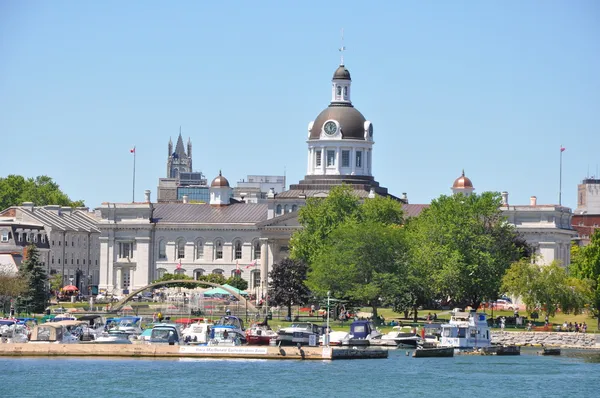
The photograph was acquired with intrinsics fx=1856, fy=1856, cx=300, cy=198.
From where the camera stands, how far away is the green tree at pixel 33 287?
150125 millimetres

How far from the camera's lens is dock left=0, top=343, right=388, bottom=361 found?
112m

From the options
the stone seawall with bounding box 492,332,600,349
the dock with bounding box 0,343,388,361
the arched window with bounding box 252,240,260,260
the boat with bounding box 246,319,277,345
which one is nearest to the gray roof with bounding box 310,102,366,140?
the arched window with bounding box 252,240,260,260

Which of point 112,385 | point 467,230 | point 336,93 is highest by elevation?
point 336,93

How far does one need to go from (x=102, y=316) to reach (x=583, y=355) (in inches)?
1511

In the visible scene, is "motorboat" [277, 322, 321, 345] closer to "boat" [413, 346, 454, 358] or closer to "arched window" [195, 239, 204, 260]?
"boat" [413, 346, 454, 358]

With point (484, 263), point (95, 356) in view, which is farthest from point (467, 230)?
point (95, 356)

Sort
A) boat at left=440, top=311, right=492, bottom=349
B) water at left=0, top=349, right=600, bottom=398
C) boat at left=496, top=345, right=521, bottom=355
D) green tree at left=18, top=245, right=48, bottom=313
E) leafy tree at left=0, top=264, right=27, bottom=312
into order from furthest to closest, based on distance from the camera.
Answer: green tree at left=18, top=245, right=48, bottom=313, leafy tree at left=0, top=264, right=27, bottom=312, boat at left=440, top=311, right=492, bottom=349, boat at left=496, top=345, right=521, bottom=355, water at left=0, top=349, right=600, bottom=398

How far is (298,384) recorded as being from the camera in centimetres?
10175

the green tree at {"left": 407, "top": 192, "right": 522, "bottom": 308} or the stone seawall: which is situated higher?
the green tree at {"left": 407, "top": 192, "right": 522, "bottom": 308}

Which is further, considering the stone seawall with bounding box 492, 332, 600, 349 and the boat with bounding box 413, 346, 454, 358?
the stone seawall with bounding box 492, 332, 600, 349

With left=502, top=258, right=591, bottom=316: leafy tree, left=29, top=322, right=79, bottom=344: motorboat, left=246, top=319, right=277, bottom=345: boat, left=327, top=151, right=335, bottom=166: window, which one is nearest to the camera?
left=29, top=322, right=79, bottom=344: motorboat

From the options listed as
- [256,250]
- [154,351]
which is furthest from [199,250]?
[154,351]

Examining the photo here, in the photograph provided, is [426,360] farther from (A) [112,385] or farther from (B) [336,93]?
(B) [336,93]

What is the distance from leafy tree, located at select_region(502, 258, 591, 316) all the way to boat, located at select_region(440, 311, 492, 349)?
14296 mm
